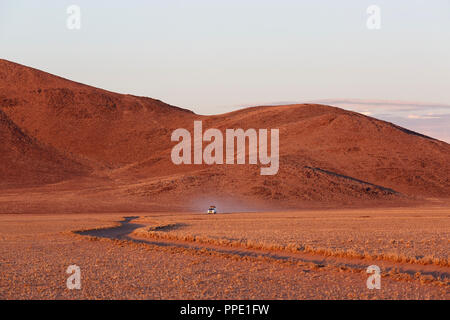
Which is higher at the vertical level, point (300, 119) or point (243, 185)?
point (300, 119)

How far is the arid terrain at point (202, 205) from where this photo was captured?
58.9 feet

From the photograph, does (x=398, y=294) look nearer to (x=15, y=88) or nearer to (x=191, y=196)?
(x=191, y=196)

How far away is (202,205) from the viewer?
76.4 meters

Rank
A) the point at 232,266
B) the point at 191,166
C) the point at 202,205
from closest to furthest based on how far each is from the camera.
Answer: the point at 232,266
the point at 202,205
the point at 191,166

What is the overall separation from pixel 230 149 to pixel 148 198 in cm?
3711

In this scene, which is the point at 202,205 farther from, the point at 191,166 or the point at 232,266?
the point at 232,266

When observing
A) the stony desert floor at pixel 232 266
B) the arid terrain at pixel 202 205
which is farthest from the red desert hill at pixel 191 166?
the stony desert floor at pixel 232 266

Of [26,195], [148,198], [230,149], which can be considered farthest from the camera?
[230,149]

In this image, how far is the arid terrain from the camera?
17953 millimetres

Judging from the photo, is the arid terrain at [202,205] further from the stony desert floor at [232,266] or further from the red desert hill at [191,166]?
the red desert hill at [191,166]

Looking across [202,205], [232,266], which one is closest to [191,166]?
[202,205]

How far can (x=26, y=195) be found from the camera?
279 ft
